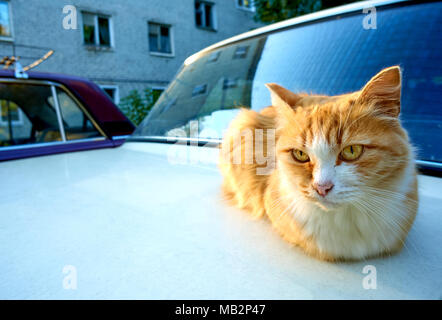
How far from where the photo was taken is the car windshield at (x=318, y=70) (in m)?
1.10

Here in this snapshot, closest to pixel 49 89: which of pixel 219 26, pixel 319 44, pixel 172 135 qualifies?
pixel 172 135

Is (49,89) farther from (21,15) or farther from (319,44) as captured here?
(21,15)

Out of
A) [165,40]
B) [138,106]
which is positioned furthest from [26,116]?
[165,40]

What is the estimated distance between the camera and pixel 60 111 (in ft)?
7.45

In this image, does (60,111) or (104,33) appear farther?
(104,33)

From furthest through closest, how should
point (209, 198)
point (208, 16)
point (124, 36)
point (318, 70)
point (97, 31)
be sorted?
1. point (208, 16)
2. point (124, 36)
3. point (97, 31)
4. point (318, 70)
5. point (209, 198)

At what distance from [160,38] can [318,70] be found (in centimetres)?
1006

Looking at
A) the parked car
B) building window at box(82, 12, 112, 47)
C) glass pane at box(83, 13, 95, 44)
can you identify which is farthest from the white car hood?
building window at box(82, 12, 112, 47)

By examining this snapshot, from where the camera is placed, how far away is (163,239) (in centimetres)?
76

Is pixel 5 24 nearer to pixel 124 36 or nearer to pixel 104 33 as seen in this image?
pixel 104 33

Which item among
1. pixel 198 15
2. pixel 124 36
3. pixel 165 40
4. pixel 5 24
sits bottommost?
pixel 5 24

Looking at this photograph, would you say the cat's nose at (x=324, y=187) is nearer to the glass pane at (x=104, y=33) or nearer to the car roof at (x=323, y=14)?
the car roof at (x=323, y=14)

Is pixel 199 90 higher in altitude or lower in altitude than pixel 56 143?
higher

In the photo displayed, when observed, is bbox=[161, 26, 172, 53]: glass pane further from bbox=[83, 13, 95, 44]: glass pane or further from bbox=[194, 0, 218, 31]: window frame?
bbox=[83, 13, 95, 44]: glass pane
